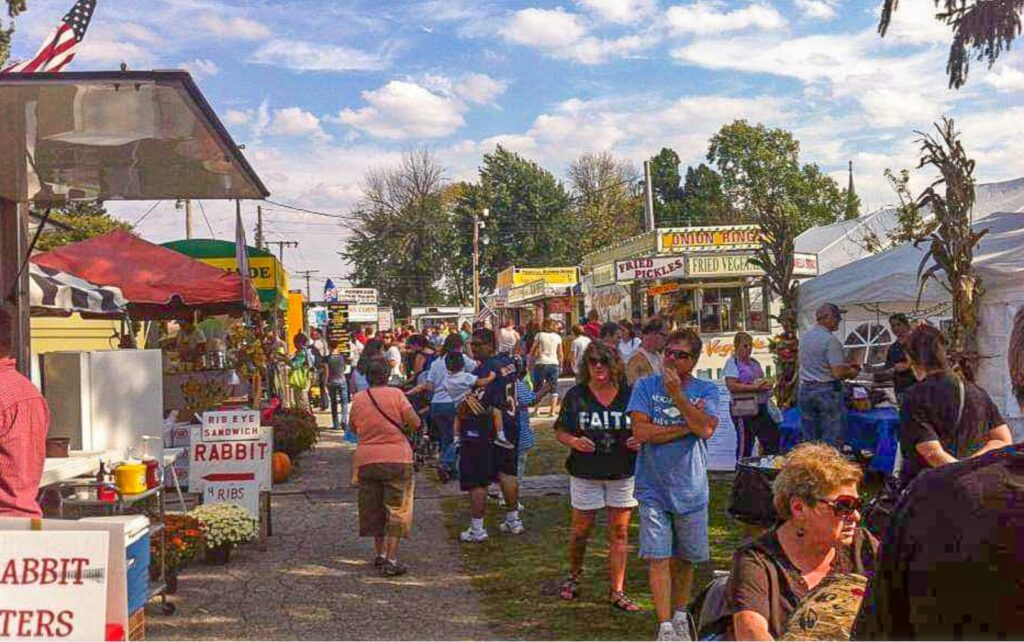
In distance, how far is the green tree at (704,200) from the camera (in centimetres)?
6938

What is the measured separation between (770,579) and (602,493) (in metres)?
3.49

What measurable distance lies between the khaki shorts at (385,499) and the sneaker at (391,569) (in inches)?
8.2

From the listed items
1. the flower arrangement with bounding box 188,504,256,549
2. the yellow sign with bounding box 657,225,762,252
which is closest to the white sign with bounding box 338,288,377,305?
the yellow sign with bounding box 657,225,762,252

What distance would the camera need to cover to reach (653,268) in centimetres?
2656

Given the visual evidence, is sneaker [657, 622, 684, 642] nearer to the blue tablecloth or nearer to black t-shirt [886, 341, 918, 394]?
black t-shirt [886, 341, 918, 394]

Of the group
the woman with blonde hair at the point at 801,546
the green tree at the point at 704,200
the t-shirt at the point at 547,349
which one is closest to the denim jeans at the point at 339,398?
the t-shirt at the point at 547,349

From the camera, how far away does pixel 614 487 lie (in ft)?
21.8

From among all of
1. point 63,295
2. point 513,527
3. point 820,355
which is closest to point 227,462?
point 63,295

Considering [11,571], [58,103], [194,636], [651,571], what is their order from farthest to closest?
[194,636] < [651,571] < [58,103] < [11,571]

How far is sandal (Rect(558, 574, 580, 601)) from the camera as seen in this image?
6.87m

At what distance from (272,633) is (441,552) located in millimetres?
2482

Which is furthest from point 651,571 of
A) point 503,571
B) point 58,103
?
point 58,103

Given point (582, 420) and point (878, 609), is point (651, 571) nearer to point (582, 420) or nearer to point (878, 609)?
point (582, 420)

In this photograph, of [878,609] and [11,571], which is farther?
[11,571]
